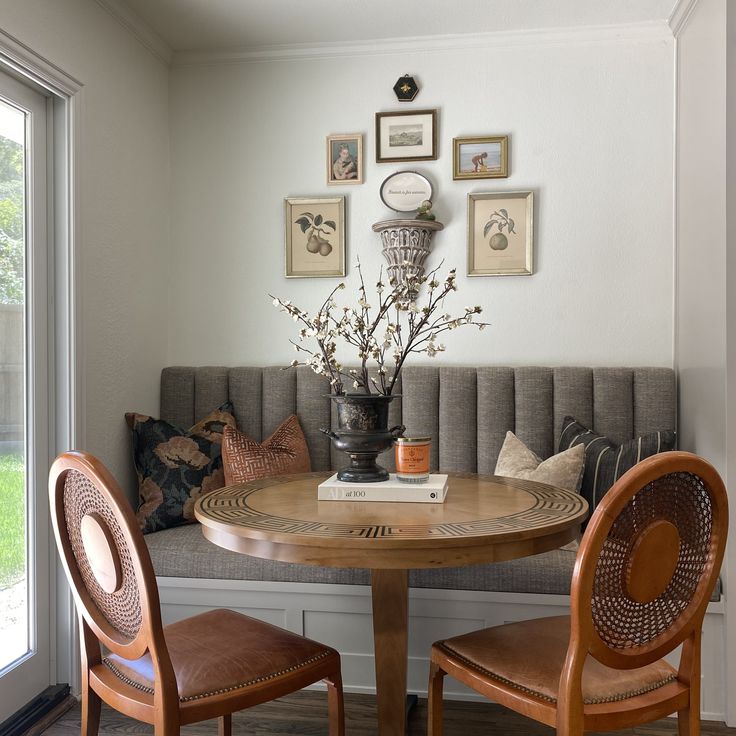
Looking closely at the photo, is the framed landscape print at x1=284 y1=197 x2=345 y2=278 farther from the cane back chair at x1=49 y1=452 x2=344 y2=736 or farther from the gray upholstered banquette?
the cane back chair at x1=49 y1=452 x2=344 y2=736

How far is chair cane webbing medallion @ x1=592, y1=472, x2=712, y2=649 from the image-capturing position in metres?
1.40

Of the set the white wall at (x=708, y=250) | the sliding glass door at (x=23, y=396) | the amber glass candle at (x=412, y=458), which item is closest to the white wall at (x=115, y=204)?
the sliding glass door at (x=23, y=396)

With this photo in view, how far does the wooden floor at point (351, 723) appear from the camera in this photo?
2314 mm

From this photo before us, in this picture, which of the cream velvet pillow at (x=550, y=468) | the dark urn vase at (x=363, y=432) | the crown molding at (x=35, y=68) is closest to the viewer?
the dark urn vase at (x=363, y=432)

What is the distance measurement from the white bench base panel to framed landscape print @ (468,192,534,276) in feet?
4.75

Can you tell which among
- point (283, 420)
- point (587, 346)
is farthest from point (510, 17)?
point (283, 420)

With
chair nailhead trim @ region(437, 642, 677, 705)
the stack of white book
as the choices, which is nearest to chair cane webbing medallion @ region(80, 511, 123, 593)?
the stack of white book

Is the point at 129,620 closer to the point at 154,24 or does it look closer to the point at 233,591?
the point at 233,591

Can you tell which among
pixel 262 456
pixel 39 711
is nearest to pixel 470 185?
pixel 262 456

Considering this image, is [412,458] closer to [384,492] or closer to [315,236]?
[384,492]

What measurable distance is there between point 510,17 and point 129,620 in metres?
2.77

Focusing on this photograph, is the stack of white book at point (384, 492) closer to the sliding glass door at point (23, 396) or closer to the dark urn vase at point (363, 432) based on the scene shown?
the dark urn vase at point (363, 432)

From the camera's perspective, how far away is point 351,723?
2377 mm

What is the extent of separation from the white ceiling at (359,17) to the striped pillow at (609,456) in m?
1.76
